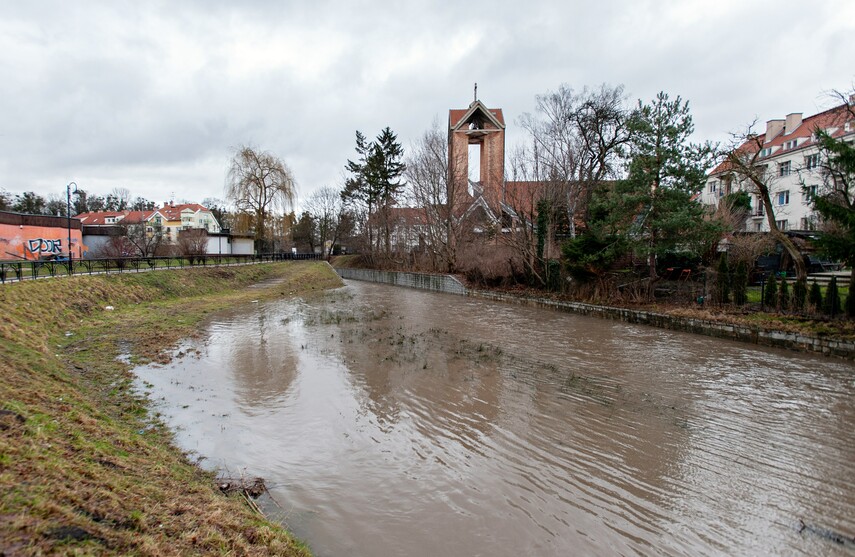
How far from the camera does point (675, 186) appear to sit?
675 inches

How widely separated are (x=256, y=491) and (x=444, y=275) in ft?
91.3

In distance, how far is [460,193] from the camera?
33.8 meters

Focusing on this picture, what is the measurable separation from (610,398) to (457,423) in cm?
332

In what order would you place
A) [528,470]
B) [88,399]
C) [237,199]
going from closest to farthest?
[528,470], [88,399], [237,199]

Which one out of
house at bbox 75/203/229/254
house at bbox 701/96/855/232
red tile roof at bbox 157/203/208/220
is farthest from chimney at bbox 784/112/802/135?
red tile roof at bbox 157/203/208/220

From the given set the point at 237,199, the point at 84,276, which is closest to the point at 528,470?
the point at 84,276

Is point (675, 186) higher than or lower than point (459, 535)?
higher

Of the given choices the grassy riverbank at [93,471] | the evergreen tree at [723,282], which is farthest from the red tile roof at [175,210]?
the evergreen tree at [723,282]

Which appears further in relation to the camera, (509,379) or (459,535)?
(509,379)

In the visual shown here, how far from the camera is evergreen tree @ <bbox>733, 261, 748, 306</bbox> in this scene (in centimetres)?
1530

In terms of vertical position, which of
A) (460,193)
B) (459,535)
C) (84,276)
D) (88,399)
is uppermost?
(460,193)

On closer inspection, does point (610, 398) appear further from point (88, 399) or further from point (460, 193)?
point (460, 193)

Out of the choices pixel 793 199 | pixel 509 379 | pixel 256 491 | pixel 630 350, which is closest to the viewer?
pixel 256 491

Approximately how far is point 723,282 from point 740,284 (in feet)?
1.84
